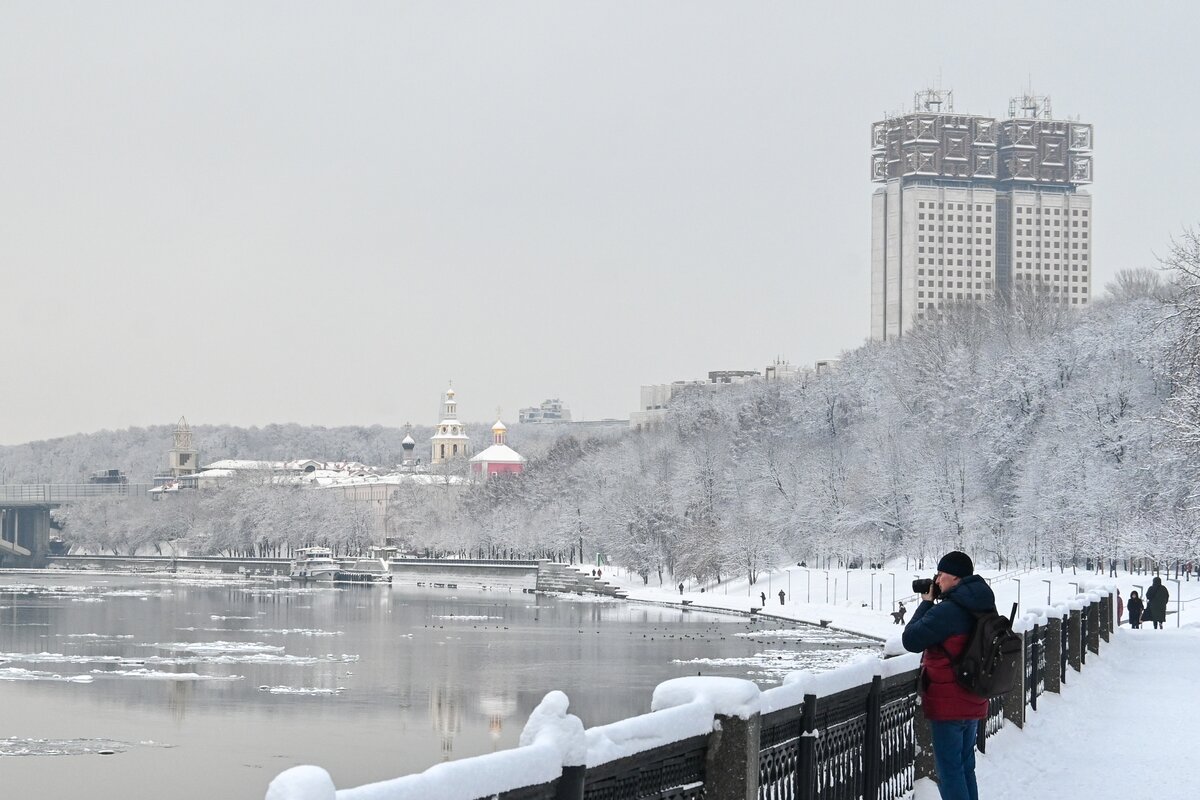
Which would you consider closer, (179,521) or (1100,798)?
(1100,798)

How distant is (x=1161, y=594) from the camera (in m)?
40.2

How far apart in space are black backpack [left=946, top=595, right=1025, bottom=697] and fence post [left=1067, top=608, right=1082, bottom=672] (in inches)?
542

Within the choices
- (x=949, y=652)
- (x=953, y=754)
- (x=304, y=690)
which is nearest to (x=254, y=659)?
(x=304, y=690)

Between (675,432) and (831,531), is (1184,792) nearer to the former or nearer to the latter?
(831,531)

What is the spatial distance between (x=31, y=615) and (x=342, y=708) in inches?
1944

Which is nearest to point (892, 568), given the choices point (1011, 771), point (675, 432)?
point (675, 432)

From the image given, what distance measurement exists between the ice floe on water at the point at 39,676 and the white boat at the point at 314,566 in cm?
9989

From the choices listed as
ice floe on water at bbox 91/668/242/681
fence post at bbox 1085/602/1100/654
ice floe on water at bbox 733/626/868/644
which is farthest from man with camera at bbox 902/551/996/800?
ice floe on water at bbox 733/626/868/644

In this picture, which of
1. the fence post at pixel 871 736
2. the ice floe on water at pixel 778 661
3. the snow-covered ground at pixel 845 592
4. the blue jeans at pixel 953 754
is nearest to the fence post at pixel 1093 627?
the fence post at pixel 871 736

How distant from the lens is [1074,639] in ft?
80.2

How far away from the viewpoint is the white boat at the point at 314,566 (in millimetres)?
158375

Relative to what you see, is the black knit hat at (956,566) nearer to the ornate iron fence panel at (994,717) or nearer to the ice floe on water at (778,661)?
the ornate iron fence panel at (994,717)

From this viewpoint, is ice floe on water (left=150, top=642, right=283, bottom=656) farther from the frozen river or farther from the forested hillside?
the forested hillside

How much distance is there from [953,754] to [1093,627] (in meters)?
18.1
